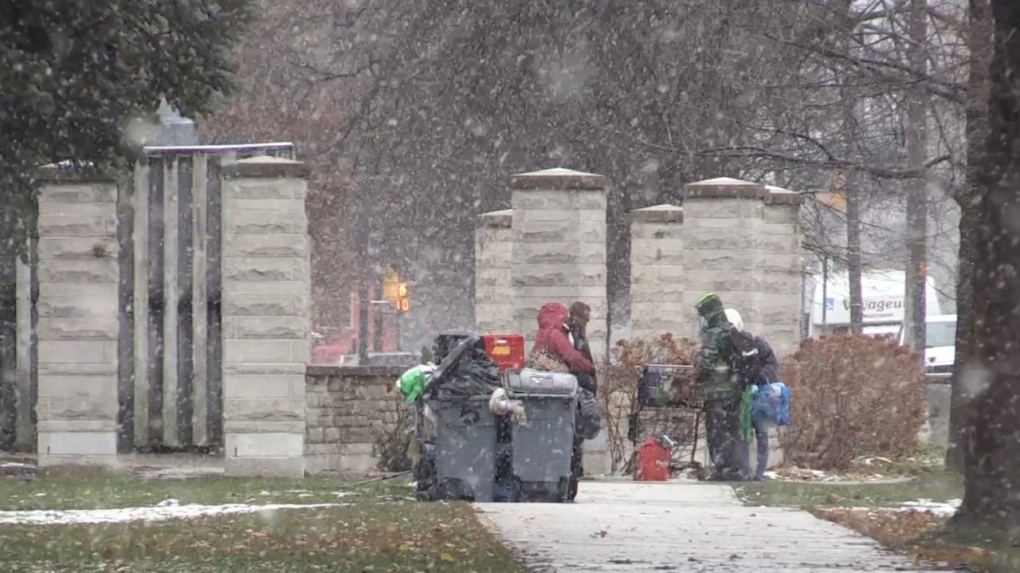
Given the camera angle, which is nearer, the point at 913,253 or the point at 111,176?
the point at 111,176

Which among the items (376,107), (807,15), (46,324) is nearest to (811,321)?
(376,107)

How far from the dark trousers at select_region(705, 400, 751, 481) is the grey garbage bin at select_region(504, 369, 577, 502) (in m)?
3.15

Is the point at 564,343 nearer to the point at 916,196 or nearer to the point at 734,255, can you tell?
the point at 734,255

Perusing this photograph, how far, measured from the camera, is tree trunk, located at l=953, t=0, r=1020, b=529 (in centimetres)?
1059

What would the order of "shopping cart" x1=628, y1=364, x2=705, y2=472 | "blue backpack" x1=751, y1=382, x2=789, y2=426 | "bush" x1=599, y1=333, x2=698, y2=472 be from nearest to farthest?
"blue backpack" x1=751, y1=382, x2=789, y2=426
"shopping cart" x1=628, y1=364, x2=705, y2=472
"bush" x1=599, y1=333, x2=698, y2=472

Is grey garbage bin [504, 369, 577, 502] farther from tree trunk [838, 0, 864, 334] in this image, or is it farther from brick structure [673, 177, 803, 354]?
brick structure [673, 177, 803, 354]

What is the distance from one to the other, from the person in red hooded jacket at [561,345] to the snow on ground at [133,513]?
324cm

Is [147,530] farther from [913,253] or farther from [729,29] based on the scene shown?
[913,253]

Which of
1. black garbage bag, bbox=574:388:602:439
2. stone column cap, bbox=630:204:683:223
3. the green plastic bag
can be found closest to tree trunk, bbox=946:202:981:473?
black garbage bag, bbox=574:388:602:439

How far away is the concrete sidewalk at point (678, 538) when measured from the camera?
31.8ft

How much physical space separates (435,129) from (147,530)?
17.5 meters

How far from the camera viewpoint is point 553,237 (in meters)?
19.0

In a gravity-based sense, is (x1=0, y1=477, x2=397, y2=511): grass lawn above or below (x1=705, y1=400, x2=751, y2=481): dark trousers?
below

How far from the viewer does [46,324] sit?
17.6 m
